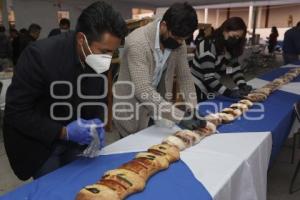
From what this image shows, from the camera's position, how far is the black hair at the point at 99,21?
102 centimetres

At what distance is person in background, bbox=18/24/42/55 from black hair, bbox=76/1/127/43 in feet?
11.7

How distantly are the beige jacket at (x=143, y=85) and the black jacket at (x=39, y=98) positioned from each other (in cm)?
29

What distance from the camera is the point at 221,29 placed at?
85.4 inches

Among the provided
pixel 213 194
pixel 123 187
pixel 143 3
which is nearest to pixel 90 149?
pixel 123 187

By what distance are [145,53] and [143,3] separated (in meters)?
11.0

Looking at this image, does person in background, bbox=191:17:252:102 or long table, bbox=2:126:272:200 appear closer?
long table, bbox=2:126:272:200

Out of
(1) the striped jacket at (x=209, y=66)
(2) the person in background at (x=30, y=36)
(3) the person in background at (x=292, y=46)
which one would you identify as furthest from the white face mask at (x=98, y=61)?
(3) the person in background at (x=292, y=46)

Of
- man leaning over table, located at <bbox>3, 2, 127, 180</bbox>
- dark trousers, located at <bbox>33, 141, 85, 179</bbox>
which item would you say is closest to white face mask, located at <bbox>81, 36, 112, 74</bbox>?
man leaning over table, located at <bbox>3, 2, 127, 180</bbox>

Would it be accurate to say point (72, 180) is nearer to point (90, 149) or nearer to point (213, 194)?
point (90, 149)

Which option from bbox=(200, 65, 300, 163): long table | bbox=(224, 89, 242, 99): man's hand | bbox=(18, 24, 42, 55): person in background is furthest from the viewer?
bbox=(18, 24, 42, 55): person in background

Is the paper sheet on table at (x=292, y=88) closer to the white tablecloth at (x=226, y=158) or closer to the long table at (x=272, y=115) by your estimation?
the long table at (x=272, y=115)

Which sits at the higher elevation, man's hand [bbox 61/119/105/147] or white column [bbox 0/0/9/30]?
white column [bbox 0/0/9/30]

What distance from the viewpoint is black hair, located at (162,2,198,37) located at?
1.37 metres

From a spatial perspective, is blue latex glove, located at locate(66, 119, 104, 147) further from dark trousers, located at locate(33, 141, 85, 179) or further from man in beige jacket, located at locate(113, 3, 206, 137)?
man in beige jacket, located at locate(113, 3, 206, 137)
